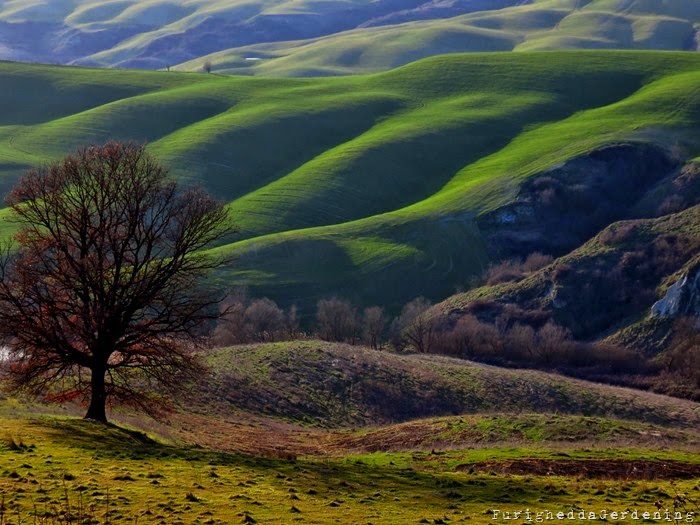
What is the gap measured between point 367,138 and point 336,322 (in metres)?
62.6

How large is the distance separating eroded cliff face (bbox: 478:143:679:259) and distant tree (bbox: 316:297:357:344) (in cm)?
2633

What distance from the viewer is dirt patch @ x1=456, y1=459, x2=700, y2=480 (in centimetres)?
3491

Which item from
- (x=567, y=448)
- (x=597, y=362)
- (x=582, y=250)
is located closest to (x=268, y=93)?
(x=582, y=250)

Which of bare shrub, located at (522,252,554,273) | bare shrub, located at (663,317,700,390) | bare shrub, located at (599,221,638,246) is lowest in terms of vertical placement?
bare shrub, located at (663,317,700,390)

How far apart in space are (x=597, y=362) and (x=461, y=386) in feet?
82.0

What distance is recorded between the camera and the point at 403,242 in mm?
113125

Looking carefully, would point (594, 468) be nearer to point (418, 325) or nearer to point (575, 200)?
point (418, 325)

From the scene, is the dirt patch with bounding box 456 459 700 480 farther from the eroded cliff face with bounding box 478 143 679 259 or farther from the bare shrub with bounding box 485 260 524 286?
the eroded cliff face with bounding box 478 143 679 259

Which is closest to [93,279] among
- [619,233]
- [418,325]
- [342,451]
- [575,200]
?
[342,451]

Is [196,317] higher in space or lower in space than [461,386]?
higher

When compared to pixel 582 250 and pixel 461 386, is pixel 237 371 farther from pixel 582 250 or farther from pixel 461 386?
pixel 582 250

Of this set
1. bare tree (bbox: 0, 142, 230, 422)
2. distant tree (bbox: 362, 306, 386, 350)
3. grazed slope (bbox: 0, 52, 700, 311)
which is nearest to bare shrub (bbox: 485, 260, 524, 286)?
grazed slope (bbox: 0, 52, 700, 311)

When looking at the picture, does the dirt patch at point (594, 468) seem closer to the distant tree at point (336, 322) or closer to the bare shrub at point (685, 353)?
the bare shrub at point (685, 353)

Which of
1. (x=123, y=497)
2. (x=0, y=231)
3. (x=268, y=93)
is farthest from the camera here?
(x=268, y=93)
